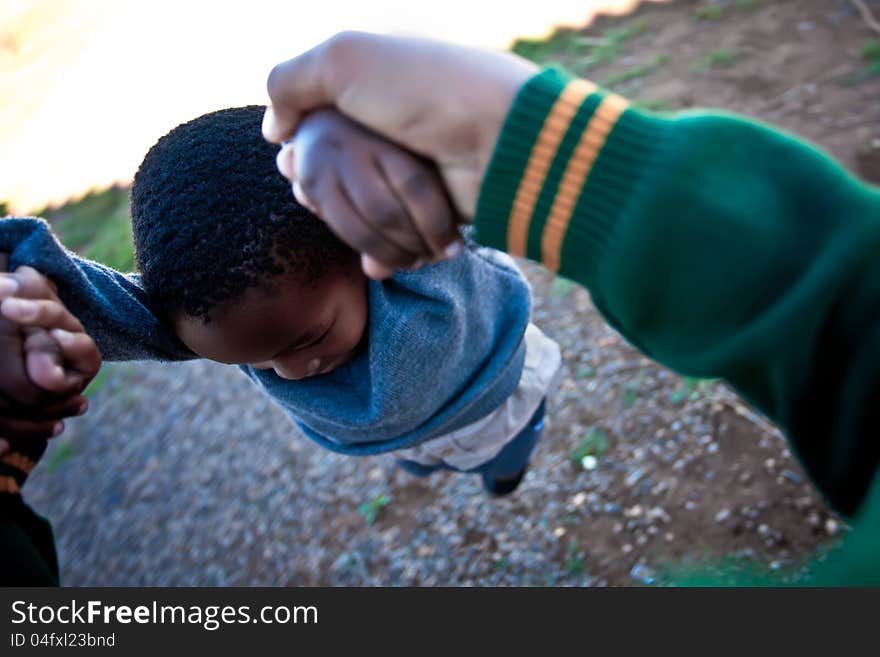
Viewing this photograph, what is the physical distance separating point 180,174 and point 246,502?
2.61 m

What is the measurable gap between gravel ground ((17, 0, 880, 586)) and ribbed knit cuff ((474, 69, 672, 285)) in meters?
1.85

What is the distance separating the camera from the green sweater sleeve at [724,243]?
0.69 meters

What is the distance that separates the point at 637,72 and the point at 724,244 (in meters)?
4.13

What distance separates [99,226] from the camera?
6461mm

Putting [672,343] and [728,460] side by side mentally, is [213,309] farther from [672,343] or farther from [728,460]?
[728,460]

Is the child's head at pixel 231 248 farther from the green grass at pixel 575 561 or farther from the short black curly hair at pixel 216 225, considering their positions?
the green grass at pixel 575 561

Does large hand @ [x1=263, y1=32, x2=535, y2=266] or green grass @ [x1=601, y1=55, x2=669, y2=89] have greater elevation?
large hand @ [x1=263, y1=32, x2=535, y2=266]

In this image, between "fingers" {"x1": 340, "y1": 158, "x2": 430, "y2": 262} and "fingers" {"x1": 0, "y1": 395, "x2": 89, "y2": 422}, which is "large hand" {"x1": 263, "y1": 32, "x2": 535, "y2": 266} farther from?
"fingers" {"x1": 0, "y1": 395, "x2": 89, "y2": 422}

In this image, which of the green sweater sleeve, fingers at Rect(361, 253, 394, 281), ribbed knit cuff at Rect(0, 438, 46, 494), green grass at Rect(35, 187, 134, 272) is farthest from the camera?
green grass at Rect(35, 187, 134, 272)

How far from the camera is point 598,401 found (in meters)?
3.06

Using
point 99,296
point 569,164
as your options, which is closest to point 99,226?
point 99,296

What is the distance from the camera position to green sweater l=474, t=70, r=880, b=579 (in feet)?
2.27

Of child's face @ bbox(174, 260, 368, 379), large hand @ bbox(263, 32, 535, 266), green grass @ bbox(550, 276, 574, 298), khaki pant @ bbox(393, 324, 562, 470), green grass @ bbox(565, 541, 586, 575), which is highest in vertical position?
large hand @ bbox(263, 32, 535, 266)

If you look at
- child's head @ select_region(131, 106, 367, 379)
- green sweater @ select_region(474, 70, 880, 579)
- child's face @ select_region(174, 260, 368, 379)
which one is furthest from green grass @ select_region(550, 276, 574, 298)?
green sweater @ select_region(474, 70, 880, 579)
